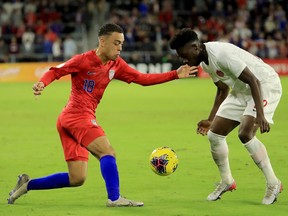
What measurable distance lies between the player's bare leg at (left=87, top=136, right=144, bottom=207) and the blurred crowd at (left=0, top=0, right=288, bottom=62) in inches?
986

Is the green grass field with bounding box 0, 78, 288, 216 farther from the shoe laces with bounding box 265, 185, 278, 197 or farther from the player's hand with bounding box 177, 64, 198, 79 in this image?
the player's hand with bounding box 177, 64, 198, 79

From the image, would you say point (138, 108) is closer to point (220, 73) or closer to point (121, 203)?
point (220, 73)

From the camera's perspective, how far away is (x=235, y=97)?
8672 mm

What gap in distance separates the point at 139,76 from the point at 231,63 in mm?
1087

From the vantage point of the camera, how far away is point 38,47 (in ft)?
108

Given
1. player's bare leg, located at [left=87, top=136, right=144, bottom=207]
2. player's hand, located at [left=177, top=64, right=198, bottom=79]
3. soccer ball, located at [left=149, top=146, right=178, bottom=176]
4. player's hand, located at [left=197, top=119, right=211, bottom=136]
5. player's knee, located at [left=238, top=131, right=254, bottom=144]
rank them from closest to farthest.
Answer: player's bare leg, located at [left=87, top=136, right=144, bottom=207], player's knee, located at [left=238, top=131, right=254, bottom=144], player's hand, located at [left=177, top=64, right=198, bottom=79], soccer ball, located at [left=149, top=146, right=178, bottom=176], player's hand, located at [left=197, top=119, right=211, bottom=136]

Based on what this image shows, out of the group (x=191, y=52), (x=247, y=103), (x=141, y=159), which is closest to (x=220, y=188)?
(x=247, y=103)

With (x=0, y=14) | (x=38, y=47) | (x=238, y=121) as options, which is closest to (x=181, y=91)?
(x=38, y=47)

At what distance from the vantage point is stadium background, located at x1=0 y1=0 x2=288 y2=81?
3284cm

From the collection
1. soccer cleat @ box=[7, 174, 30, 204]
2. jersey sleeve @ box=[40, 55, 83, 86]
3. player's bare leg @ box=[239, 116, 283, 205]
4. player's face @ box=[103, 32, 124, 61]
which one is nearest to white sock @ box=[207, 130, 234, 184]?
player's bare leg @ box=[239, 116, 283, 205]

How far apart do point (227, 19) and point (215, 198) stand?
96.0 feet

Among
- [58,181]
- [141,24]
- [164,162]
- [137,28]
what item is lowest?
[137,28]

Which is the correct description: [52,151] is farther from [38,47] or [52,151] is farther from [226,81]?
[38,47]

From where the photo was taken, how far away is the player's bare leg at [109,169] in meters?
7.89
